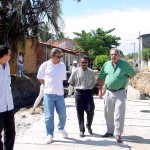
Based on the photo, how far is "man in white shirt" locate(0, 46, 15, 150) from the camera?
569cm

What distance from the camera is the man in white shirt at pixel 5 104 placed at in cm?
569

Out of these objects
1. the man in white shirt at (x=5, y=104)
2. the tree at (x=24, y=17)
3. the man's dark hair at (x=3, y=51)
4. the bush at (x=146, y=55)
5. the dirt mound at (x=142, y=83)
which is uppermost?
the tree at (x=24, y=17)

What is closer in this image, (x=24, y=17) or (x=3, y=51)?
(x=3, y=51)

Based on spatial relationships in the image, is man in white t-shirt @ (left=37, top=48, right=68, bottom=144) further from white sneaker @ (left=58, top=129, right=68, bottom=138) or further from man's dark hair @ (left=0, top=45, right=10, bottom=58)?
man's dark hair @ (left=0, top=45, right=10, bottom=58)

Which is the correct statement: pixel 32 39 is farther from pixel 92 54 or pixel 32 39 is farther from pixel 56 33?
pixel 92 54

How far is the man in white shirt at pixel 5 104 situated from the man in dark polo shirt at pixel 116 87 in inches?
90.8

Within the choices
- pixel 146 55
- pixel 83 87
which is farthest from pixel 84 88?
pixel 146 55

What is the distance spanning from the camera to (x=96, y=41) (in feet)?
177

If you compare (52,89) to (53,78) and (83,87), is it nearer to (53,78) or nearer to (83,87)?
(53,78)

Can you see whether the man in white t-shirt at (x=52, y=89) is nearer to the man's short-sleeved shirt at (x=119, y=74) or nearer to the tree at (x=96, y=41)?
the man's short-sleeved shirt at (x=119, y=74)

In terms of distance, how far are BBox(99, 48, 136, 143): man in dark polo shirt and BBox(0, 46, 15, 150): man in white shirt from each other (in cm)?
231

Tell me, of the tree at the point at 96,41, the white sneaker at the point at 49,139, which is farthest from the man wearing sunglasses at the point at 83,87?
the tree at the point at 96,41

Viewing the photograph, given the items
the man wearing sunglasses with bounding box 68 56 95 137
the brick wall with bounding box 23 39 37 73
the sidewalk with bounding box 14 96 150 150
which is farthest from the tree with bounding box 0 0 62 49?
the man wearing sunglasses with bounding box 68 56 95 137

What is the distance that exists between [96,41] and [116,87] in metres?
46.9
